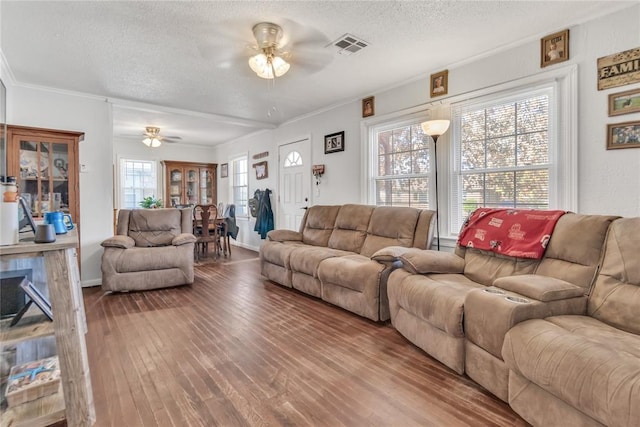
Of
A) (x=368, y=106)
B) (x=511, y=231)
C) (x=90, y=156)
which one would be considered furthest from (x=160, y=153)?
(x=511, y=231)

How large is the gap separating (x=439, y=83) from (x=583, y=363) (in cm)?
302

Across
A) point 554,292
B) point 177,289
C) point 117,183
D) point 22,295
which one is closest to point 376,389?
point 554,292

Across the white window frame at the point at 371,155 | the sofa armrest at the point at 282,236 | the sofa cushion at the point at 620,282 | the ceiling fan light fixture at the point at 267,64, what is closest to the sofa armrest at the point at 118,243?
the sofa armrest at the point at 282,236

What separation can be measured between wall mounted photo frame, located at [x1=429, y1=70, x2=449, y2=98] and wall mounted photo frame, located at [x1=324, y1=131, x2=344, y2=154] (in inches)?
57.8

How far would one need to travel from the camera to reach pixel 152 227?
14.7 ft

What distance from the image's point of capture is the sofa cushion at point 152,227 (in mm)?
4383

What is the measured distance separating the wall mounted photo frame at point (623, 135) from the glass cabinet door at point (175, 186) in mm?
7739

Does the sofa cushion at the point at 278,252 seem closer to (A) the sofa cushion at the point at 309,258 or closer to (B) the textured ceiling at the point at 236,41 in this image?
(A) the sofa cushion at the point at 309,258

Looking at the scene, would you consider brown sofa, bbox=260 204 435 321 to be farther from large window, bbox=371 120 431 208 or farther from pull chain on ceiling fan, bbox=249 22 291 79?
pull chain on ceiling fan, bbox=249 22 291 79

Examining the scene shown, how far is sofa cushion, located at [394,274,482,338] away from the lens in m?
1.97

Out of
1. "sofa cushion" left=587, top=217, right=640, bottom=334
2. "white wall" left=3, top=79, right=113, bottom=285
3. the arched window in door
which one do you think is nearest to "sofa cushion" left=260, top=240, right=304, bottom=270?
the arched window in door

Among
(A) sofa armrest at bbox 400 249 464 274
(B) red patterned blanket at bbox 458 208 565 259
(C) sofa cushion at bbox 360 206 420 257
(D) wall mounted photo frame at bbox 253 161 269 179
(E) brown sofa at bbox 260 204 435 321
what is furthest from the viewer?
(D) wall mounted photo frame at bbox 253 161 269 179

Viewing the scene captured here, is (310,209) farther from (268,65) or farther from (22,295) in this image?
(22,295)

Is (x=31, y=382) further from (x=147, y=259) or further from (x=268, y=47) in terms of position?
(x=268, y=47)
